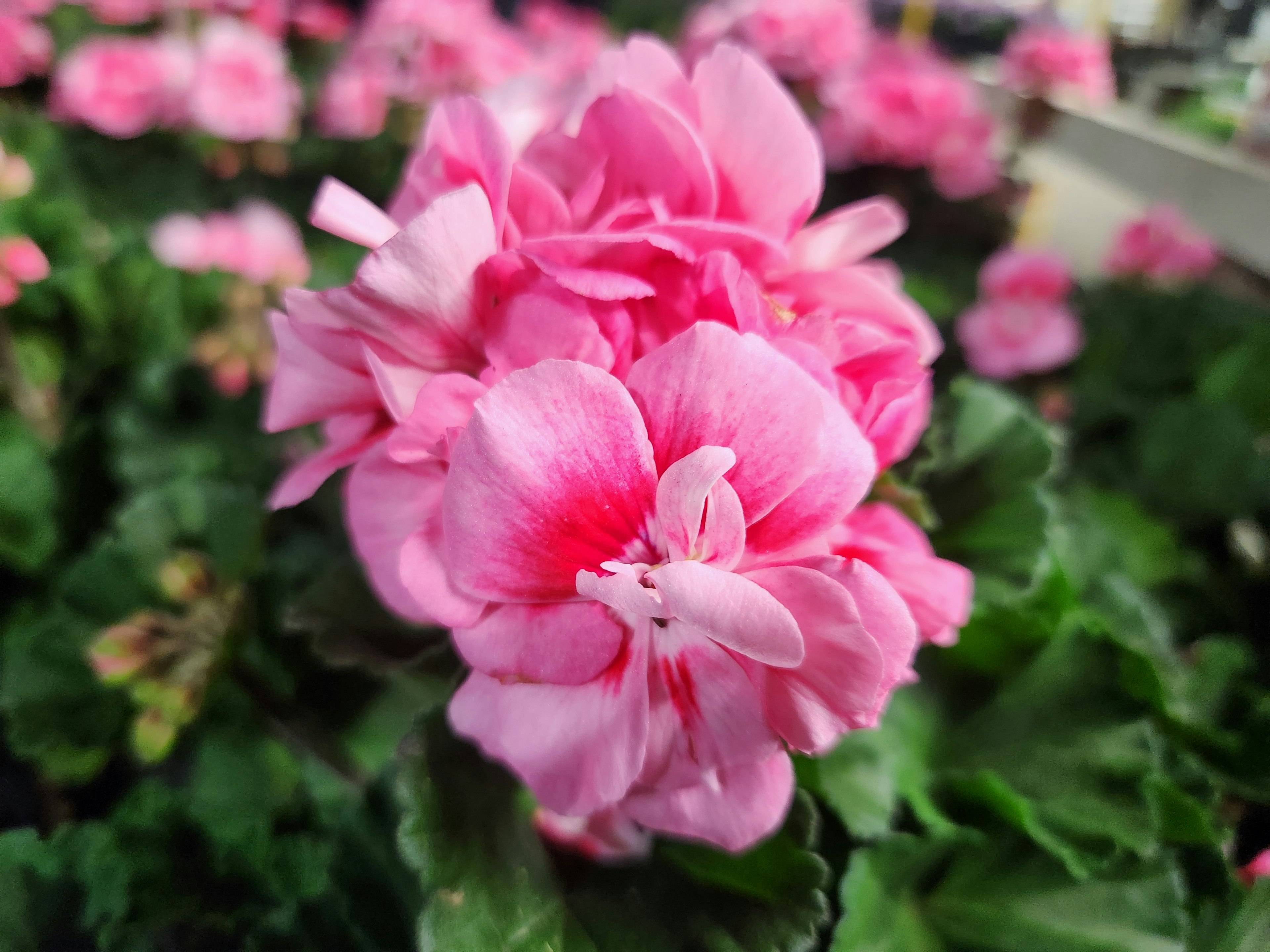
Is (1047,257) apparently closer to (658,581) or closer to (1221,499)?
(1221,499)

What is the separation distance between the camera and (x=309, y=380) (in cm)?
29

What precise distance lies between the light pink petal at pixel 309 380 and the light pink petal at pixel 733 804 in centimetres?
18

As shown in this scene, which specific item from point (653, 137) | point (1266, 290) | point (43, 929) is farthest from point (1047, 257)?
point (43, 929)

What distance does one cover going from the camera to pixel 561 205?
28cm

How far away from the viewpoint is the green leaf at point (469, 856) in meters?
0.29

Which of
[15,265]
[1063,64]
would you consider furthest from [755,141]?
[1063,64]

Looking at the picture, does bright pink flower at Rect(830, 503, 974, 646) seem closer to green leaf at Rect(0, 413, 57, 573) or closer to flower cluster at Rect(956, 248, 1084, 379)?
green leaf at Rect(0, 413, 57, 573)

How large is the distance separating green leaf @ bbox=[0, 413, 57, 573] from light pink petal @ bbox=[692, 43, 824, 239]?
24.8 inches

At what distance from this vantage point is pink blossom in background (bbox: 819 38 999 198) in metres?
1.22

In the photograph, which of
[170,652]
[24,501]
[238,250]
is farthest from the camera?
[238,250]

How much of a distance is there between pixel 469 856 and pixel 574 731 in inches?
3.9

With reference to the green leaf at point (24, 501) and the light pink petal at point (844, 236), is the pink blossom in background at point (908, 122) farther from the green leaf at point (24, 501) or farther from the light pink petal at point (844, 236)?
the green leaf at point (24, 501)

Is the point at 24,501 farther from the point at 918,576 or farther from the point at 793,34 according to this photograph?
the point at 793,34

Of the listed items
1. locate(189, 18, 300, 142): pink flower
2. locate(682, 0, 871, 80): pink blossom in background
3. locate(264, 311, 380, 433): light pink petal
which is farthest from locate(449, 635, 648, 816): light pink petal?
locate(189, 18, 300, 142): pink flower
